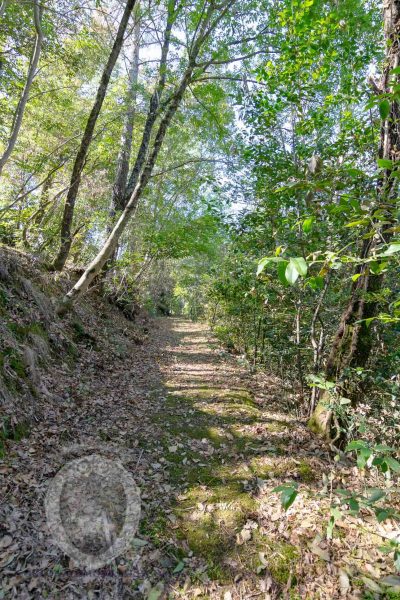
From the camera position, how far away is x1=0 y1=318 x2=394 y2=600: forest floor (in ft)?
7.62

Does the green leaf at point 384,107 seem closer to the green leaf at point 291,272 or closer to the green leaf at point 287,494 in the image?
the green leaf at point 291,272

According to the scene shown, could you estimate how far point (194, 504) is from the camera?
10.4ft

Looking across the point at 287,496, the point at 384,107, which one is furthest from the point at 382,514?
the point at 384,107

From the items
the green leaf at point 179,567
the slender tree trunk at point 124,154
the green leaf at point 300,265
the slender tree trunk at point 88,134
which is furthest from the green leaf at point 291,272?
the slender tree trunk at point 124,154

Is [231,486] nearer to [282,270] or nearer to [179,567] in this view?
[179,567]

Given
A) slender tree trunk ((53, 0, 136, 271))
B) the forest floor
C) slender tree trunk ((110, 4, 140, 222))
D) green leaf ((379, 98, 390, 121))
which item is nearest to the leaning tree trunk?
the forest floor

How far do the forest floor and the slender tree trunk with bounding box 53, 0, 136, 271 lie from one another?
373cm

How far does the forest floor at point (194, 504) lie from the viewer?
232cm

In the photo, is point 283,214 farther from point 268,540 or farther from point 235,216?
point 268,540

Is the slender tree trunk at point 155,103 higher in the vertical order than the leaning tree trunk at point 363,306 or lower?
higher

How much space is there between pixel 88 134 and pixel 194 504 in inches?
295

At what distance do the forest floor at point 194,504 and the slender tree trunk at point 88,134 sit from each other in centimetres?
373

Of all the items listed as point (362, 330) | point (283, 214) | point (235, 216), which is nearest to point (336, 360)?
point (362, 330)

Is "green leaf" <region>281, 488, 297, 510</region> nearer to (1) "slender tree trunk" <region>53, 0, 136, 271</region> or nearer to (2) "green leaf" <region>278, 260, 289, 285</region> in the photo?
(2) "green leaf" <region>278, 260, 289, 285</region>
